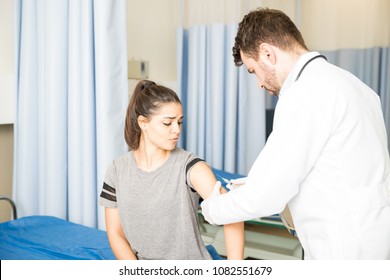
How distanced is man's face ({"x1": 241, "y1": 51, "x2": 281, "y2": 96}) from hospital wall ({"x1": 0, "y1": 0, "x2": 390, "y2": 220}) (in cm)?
160

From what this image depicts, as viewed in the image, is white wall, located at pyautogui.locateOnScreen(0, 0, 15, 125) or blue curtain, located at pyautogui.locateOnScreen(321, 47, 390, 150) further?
blue curtain, located at pyautogui.locateOnScreen(321, 47, 390, 150)

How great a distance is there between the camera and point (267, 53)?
1249mm

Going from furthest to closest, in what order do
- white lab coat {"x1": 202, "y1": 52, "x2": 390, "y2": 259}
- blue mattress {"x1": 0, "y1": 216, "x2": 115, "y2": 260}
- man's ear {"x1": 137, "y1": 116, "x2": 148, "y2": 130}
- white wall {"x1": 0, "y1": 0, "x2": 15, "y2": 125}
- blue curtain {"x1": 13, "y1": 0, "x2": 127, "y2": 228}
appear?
white wall {"x1": 0, "y1": 0, "x2": 15, "y2": 125}, blue curtain {"x1": 13, "y1": 0, "x2": 127, "y2": 228}, blue mattress {"x1": 0, "y1": 216, "x2": 115, "y2": 260}, man's ear {"x1": 137, "y1": 116, "x2": 148, "y2": 130}, white lab coat {"x1": 202, "y1": 52, "x2": 390, "y2": 259}

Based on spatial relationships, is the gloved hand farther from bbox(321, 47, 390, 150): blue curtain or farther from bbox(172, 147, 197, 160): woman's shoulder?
bbox(321, 47, 390, 150): blue curtain

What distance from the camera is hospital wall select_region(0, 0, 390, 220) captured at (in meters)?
2.93

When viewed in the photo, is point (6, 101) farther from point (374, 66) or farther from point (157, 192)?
point (374, 66)

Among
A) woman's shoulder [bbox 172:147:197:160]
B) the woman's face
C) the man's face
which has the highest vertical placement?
the man's face

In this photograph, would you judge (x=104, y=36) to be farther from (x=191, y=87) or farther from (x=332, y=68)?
(x=191, y=87)

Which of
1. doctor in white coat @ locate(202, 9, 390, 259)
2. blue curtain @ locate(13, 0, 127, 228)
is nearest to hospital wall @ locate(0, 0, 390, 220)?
blue curtain @ locate(13, 0, 127, 228)

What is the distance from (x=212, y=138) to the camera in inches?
118

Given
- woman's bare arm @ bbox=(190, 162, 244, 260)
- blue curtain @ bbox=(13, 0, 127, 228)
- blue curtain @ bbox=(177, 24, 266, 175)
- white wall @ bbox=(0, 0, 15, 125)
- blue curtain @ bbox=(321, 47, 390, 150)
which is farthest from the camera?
blue curtain @ bbox=(321, 47, 390, 150)

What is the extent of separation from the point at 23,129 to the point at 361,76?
2589 mm

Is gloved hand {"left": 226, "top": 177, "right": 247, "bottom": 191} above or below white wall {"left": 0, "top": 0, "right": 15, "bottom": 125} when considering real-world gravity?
below
